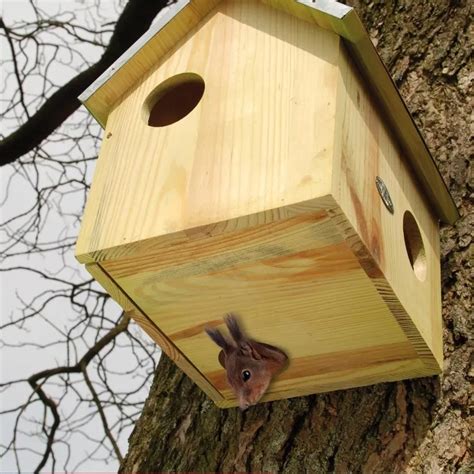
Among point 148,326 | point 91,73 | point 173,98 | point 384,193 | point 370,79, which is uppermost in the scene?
point 91,73

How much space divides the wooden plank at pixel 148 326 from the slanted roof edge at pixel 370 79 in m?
0.41

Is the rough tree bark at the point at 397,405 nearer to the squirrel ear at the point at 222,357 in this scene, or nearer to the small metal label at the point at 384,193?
the squirrel ear at the point at 222,357

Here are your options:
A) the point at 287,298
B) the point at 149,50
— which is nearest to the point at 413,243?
the point at 287,298

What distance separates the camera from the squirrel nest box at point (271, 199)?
4.49 feet

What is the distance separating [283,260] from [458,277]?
1.77 feet

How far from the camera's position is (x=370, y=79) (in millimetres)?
1614

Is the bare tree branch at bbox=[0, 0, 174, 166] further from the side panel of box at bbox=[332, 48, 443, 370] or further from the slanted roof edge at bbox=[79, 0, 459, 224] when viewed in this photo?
the side panel of box at bbox=[332, 48, 443, 370]

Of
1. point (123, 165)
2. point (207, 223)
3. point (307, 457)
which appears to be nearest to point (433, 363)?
point (307, 457)

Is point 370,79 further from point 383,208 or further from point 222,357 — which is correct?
point 222,357

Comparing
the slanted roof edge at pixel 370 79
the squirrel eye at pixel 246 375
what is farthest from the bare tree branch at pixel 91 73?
the squirrel eye at pixel 246 375

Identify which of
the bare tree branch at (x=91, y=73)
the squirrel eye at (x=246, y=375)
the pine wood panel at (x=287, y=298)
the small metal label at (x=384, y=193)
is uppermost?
the bare tree branch at (x=91, y=73)

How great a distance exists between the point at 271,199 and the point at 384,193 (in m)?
0.30

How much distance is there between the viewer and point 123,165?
1.57 metres

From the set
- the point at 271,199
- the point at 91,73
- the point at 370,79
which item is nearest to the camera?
the point at 271,199
